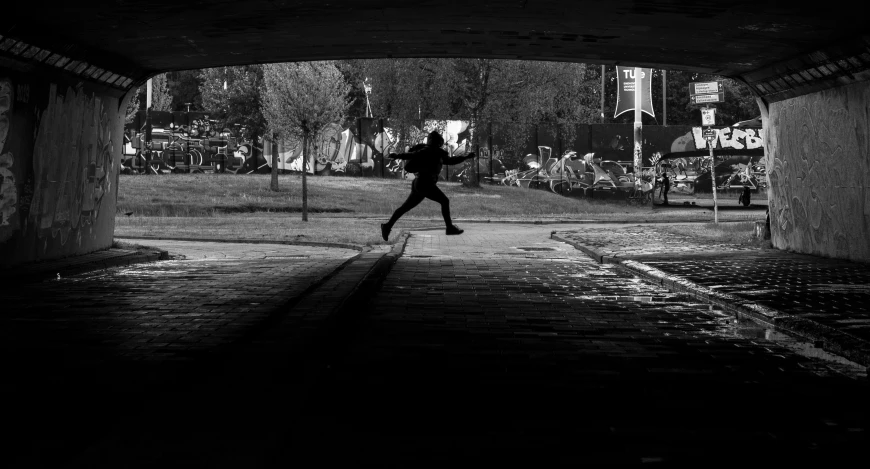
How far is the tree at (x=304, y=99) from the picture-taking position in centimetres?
3036

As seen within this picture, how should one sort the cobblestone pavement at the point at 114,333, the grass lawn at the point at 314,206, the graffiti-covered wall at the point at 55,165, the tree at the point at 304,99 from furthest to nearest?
the tree at the point at 304,99, the grass lawn at the point at 314,206, the graffiti-covered wall at the point at 55,165, the cobblestone pavement at the point at 114,333

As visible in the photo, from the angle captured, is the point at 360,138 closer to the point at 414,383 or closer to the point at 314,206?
the point at 314,206

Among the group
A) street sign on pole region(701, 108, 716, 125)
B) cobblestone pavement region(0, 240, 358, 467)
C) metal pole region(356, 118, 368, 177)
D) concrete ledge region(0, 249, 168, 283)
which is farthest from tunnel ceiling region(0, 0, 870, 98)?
metal pole region(356, 118, 368, 177)

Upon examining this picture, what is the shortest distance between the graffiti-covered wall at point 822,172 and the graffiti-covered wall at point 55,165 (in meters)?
10.9

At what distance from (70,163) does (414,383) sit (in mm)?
10514

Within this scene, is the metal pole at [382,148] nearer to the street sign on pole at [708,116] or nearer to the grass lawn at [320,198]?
the grass lawn at [320,198]

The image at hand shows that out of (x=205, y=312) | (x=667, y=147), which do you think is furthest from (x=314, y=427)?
(x=667, y=147)

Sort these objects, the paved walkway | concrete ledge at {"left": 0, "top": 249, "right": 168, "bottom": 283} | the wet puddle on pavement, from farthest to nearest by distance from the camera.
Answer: concrete ledge at {"left": 0, "top": 249, "right": 168, "bottom": 283} → the wet puddle on pavement → the paved walkway

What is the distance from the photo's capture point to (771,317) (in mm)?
9086

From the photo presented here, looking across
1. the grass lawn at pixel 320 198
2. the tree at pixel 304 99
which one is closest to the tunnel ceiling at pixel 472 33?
the tree at pixel 304 99

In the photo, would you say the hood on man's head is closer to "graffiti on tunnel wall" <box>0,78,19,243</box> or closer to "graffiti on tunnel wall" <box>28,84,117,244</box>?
"graffiti on tunnel wall" <box>28,84,117,244</box>

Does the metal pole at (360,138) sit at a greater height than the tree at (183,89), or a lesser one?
lesser

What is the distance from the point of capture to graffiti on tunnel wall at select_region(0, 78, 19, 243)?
12766 millimetres

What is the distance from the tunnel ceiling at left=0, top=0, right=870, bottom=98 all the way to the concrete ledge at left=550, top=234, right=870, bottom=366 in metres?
3.06
